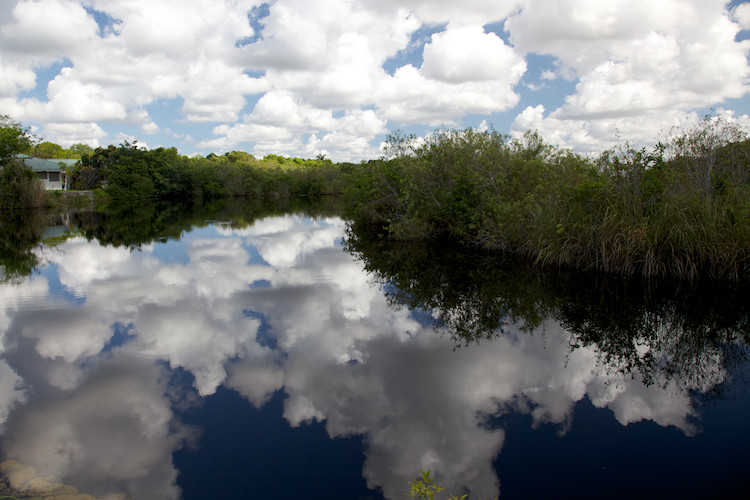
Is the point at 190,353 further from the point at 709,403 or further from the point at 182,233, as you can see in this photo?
the point at 182,233

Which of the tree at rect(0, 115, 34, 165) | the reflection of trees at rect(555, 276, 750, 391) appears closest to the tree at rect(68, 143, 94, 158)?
the tree at rect(0, 115, 34, 165)

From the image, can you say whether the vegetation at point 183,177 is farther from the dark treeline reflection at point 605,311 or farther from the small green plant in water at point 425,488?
the small green plant in water at point 425,488

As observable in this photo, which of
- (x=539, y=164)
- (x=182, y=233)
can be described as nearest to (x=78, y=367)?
(x=539, y=164)

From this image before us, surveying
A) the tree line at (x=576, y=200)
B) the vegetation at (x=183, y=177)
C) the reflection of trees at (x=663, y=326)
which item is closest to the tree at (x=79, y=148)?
the vegetation at (x=183, y=177)

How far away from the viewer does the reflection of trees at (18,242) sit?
15164mm

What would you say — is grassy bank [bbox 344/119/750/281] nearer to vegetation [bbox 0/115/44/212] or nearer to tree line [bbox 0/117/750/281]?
tree line [bbox 0/117/750/281]

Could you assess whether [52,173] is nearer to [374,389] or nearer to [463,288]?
[463,288]

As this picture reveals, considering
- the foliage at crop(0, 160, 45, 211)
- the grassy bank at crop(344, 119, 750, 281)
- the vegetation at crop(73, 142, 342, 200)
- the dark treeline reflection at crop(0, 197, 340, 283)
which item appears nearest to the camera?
the grassy bank at crop(344, 119, 750, 281)

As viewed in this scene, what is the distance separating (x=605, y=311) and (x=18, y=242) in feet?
81.1

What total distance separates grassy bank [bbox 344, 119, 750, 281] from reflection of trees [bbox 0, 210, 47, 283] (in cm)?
1421

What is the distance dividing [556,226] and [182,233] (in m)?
20.5

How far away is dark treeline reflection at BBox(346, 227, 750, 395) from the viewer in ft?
24.1

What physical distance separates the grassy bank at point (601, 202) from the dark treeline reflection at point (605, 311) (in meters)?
0.84

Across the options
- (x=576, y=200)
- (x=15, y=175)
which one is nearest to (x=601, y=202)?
(x=576, y=200)
